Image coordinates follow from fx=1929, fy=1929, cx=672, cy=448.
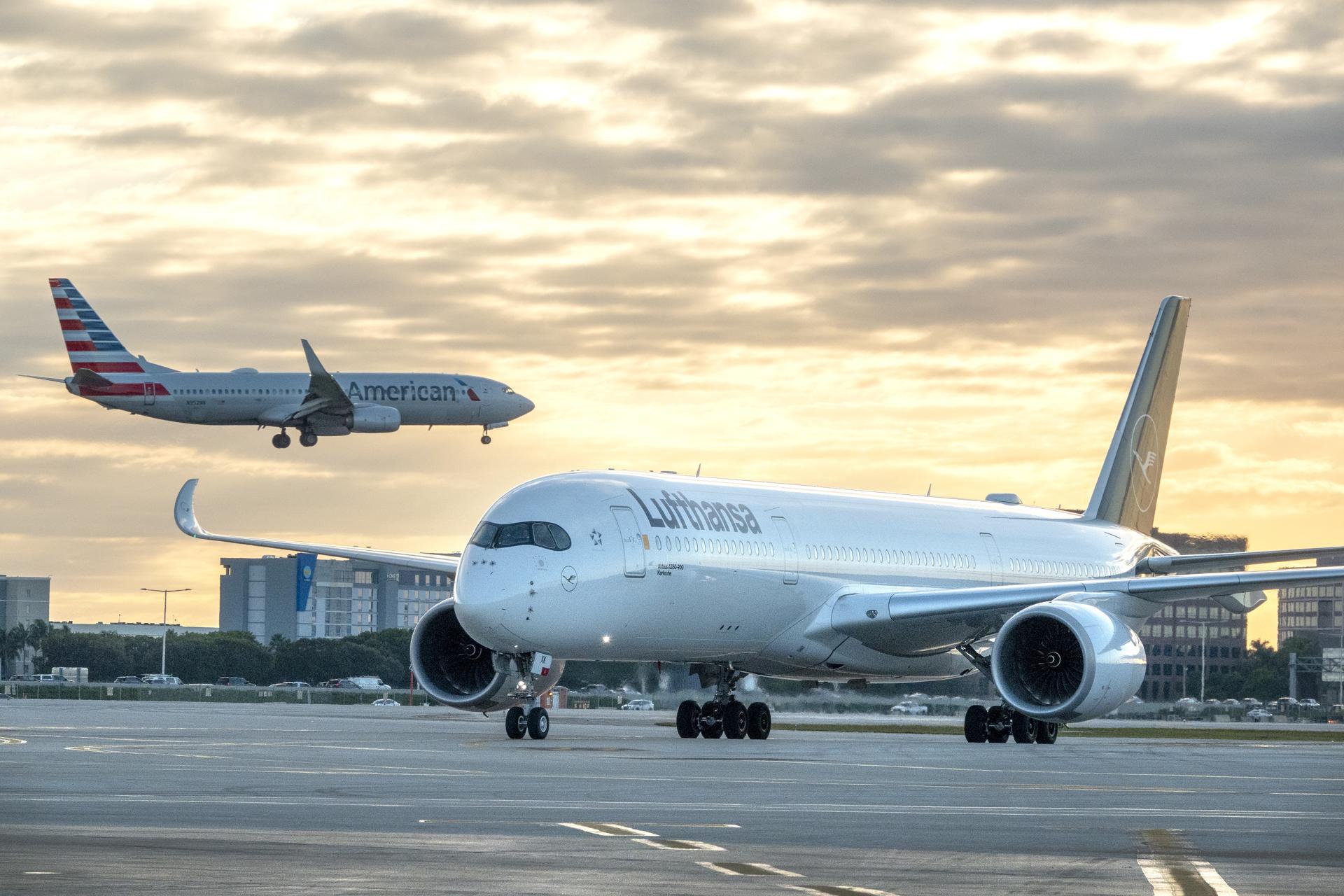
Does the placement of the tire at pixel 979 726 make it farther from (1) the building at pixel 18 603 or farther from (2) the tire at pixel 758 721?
(1) the building at pixel 18 603

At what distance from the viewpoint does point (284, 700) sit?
6856cm

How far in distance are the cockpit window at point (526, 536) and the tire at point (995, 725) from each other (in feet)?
28.2

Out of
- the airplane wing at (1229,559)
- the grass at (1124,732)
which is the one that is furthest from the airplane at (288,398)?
the airplane wing at (1229,559)

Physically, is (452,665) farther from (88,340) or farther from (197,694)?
(88,340)

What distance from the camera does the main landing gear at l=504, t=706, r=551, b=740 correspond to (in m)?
29.0

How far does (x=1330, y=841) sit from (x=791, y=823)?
3.84 meters

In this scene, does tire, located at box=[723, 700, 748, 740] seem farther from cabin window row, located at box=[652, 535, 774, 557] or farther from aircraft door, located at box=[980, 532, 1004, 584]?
aircraft door, located at box=[980, 532, 1004, 584]

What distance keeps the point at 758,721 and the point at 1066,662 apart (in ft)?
17.2

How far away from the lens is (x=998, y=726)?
1303 inches

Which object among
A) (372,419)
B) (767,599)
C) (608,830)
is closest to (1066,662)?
(767,599)

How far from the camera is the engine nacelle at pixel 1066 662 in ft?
96.5

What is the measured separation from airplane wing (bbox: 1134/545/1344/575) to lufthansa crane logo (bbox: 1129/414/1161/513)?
79.3 inches

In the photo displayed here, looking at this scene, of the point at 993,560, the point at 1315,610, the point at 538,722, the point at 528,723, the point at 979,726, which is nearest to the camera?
the point at 538,722

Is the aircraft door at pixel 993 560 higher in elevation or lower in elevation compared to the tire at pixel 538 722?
higher
